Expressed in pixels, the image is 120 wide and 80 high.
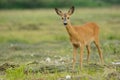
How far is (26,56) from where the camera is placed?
20.2 metres

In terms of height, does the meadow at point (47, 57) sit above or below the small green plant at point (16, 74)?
above

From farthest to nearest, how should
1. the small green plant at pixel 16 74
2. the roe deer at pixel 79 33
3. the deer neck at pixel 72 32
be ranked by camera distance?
1. the deer neck at pixel 72 32
2. the roe deer at pixel 79 33
3. the small green plant at pixel 16 74

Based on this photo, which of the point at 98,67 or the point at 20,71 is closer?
the point at 20,71

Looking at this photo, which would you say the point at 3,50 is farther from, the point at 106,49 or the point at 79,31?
the point at 79,31

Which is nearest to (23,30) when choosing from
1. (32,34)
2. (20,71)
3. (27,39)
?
(32,34)

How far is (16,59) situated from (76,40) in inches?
169

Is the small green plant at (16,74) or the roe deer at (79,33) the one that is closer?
the small green plant at (16,74)

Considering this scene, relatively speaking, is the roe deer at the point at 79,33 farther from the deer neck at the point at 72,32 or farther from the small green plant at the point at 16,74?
the small green plant at the point at 16,74

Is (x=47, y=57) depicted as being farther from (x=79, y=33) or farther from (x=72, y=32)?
(x=72, y=32)

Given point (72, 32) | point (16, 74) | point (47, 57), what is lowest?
point (16, 74)

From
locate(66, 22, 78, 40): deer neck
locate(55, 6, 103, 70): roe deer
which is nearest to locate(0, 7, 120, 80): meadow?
locate(55, 6, 103, 70): roe deer

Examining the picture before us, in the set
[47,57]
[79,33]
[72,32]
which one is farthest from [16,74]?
[47,57]

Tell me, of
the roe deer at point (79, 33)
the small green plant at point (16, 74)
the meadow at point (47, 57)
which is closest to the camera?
the small green plant at point (16, 74)

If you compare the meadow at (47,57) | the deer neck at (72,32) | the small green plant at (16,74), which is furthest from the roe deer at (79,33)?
the small green plant at (16,74)
